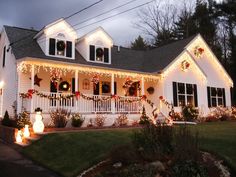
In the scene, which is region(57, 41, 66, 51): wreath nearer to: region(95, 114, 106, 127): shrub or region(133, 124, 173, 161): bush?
region(95, 114, 106, 127): shrub

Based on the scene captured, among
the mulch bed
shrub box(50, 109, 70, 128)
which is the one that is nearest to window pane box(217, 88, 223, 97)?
shrub box(50, 109, 70, 128)

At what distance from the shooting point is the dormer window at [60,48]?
18000 mm

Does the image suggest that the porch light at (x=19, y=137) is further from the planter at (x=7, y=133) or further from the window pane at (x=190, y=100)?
the window pane at (x=190, y=100)

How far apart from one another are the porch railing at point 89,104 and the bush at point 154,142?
843 centimetres

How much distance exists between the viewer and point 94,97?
17109 millimetres

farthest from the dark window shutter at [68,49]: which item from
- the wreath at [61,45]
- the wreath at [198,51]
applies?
the wreath at [198,51]

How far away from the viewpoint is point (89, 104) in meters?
16.6

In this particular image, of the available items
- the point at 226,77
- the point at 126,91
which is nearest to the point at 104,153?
the point at 126,91

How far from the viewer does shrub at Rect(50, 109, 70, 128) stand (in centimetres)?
1463

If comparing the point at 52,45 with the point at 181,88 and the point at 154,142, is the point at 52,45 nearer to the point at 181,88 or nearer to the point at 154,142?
the point at 181,88

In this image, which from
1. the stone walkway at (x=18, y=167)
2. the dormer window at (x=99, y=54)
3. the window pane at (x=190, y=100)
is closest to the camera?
the stone walkway at (x=18, y=167)

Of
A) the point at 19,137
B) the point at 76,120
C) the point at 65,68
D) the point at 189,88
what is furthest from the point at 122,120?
the point at 189,88

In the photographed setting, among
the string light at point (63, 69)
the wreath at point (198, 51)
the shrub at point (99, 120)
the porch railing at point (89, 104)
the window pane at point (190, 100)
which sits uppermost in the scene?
the wreath at point (198, 51)

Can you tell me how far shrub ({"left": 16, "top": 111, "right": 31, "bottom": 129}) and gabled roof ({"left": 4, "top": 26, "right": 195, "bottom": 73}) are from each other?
147 inches
